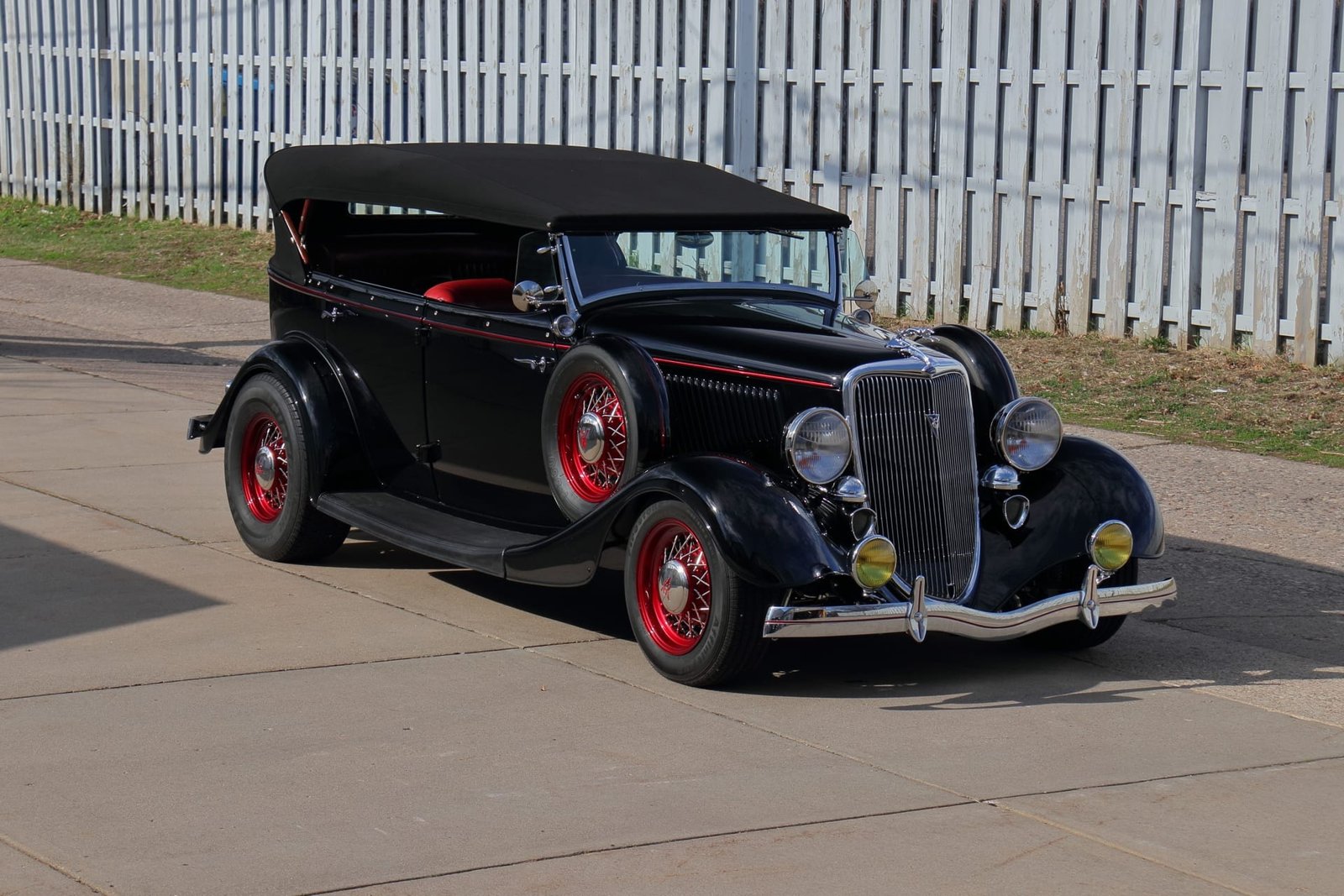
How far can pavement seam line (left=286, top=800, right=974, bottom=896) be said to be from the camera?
4.24 meters

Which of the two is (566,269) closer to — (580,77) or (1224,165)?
(1224,165)

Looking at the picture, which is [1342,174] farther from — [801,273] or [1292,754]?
[1292,754]

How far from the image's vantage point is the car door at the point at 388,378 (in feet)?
23.9

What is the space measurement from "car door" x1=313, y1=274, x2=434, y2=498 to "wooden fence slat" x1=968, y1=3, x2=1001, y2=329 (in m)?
6.53

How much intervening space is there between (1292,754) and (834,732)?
1.34 meters

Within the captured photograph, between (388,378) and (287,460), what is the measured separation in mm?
525

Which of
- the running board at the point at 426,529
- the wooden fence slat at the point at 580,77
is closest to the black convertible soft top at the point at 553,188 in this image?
the running board at the point at 426,529

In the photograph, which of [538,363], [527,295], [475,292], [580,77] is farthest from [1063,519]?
[580,77]

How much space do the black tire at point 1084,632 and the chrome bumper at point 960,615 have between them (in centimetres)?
17

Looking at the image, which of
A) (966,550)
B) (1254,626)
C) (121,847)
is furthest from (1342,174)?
(121,847)

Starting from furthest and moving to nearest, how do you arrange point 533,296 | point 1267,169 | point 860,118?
point 860,118
point 1267,169
point 533,296

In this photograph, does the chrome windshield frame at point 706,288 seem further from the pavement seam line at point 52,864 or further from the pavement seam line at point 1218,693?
the pavement seam line at point 52,864

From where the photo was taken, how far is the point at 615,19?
15.1 m

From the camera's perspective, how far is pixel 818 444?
584cm
